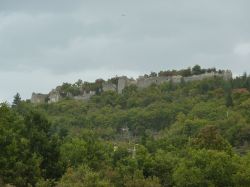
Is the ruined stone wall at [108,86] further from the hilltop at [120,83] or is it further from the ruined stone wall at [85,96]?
the ruined stone wall at [85,96]

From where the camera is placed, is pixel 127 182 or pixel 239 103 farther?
pixel 239 103

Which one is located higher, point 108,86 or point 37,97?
point 108,86

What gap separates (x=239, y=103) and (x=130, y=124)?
21.9 meters

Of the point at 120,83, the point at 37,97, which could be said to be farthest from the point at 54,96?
the point at 120,83

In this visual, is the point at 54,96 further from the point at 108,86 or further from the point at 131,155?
the point at 131,155

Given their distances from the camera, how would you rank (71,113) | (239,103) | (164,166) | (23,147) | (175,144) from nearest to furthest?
(23,147) < (164,166) < (175,144) < (239,103) < (71,113)

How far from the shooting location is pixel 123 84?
156 m

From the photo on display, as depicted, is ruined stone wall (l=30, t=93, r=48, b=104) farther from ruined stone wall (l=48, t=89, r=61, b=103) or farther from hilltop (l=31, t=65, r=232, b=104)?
ruined stone wall (l=48, t=89, r=61, b=103)

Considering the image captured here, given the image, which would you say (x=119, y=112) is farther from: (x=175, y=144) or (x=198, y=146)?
(x=198, y=146)

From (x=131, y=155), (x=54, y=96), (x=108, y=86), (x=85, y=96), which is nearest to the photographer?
(x=131, y=155)

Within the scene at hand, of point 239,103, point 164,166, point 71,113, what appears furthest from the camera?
point 71,113

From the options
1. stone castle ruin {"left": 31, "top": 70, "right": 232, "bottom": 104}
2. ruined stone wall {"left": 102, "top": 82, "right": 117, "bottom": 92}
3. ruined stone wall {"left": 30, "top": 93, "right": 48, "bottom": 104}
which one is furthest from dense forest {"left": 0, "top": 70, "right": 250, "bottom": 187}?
ruined stone wall {"left": 30, "top": 93, "right": 48, "bottom": 104}

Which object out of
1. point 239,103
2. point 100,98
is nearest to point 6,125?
point 239,103

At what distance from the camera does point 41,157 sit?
48.5 meters
